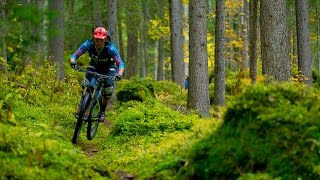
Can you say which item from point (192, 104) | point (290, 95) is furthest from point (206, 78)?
point (290, 95)

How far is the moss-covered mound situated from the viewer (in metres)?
4.50

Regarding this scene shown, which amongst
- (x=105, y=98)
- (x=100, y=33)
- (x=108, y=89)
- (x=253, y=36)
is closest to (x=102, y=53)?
(x=100, y=33)

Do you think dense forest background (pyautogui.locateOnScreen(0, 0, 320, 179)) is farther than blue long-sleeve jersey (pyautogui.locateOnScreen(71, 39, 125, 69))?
No

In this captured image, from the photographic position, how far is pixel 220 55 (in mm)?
16156

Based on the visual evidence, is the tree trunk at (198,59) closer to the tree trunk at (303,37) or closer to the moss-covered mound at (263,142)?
the tree trunk at (303,37)

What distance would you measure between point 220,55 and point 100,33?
7.54 metres

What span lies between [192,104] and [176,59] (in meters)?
9.80

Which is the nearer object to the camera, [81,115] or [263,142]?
[263,142]

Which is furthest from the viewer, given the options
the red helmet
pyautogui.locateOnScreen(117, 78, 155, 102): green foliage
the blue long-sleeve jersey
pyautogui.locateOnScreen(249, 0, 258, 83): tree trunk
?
pyautogui.locateOnScreen(117, 78, 155, 102): green foliage

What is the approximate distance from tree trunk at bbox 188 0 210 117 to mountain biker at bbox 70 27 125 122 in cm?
379

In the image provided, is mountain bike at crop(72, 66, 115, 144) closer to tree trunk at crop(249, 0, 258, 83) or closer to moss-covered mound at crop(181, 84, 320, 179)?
moss-covered mound at crop(181, 84, 320, 179)

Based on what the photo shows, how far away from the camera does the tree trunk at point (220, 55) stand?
1617 cm

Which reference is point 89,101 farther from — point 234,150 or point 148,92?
point 148,92

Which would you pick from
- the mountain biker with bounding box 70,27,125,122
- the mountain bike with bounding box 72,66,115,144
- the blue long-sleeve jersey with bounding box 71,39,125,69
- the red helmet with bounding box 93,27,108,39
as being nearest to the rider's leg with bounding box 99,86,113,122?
the mountain biker with bounding box 70,27,125,122
